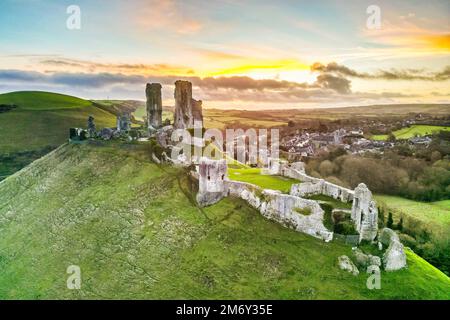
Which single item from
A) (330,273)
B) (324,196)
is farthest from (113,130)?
(330,273)

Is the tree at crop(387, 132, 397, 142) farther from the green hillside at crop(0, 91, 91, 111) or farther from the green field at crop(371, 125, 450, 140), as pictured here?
the green hillside at crop(0, 91, 91, 111)

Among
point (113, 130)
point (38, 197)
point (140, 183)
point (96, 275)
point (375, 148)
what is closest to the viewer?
point (96, 275)

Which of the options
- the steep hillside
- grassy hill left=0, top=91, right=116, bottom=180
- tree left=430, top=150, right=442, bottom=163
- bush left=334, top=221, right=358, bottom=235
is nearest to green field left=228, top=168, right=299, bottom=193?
bush left=334, top=221, right=358, bottom=235

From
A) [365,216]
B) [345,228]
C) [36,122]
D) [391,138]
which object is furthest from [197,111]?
[36,122]

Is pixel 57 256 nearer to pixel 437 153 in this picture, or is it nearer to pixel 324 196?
pixel 324 196

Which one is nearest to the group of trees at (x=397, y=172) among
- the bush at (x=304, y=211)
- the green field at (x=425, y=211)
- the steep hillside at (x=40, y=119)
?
the green field at (x=425, y=211)

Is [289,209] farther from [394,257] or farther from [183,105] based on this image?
[183,105]
